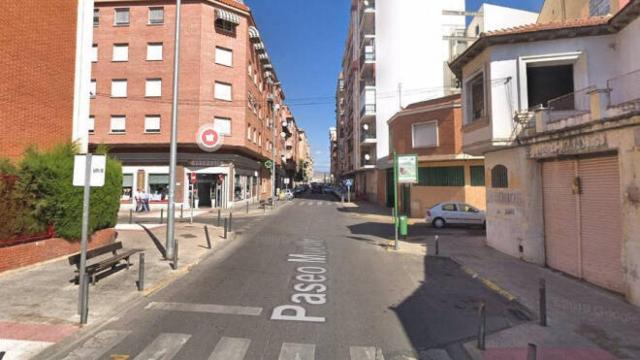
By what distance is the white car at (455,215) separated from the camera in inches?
774

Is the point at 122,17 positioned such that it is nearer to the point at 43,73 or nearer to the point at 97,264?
the point at 43,73

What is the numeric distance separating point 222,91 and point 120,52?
28.1 feet

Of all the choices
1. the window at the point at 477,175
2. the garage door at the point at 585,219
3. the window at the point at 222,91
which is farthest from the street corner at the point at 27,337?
the window at the point at 222,91

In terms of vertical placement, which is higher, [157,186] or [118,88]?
[118,88]

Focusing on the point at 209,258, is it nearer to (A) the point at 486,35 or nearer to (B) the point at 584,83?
(A) the point at 486,35

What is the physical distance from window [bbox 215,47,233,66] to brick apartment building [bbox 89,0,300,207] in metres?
0.08

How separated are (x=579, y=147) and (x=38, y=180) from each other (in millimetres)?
13716

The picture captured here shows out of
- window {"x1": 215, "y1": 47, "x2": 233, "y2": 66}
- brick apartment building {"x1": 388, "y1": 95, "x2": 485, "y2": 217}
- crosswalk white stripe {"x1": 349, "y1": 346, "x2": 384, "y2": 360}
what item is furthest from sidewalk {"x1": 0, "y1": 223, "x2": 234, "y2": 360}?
window {"x1": 215, "y1": 47, "x2": 233, "y2": 66}

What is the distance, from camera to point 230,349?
5.07 m

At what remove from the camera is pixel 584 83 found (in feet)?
36.3

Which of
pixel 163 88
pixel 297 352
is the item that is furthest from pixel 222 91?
pixel 297 352

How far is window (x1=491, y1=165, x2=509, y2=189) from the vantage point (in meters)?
12.4

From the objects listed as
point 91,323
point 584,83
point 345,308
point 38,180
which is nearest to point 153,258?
point 38,180

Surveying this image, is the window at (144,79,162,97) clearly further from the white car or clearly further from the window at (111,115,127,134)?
the white car
